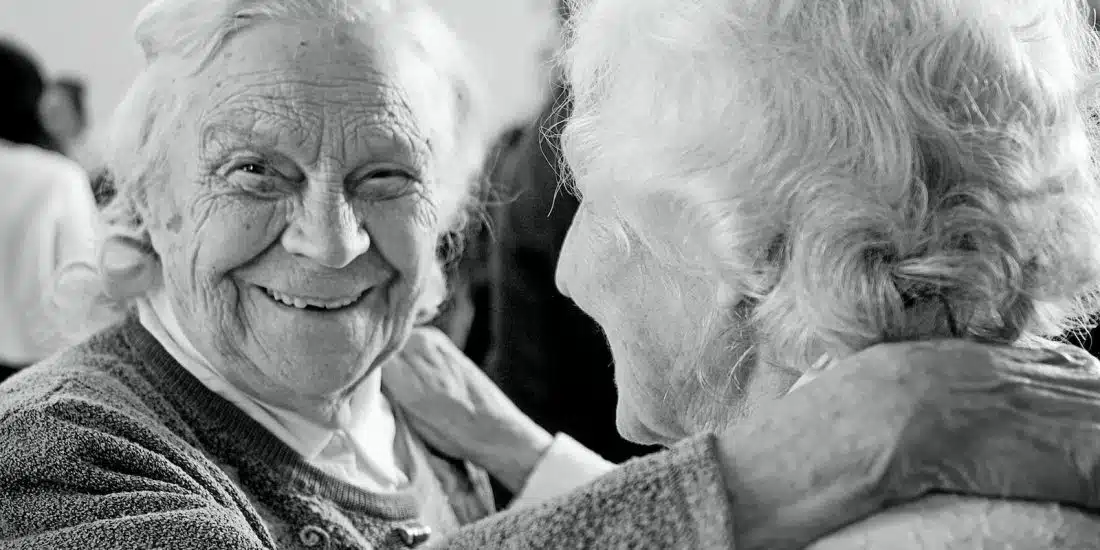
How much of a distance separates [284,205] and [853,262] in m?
0.83

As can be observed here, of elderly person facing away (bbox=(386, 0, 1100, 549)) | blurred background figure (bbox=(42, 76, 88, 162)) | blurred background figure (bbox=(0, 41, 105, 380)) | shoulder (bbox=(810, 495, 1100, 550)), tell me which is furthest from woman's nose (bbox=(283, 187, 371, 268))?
blurred background figure (bbox=(42, 76, 88, 162))

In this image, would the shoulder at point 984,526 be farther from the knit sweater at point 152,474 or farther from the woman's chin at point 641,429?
the knit sweater at point 152,474

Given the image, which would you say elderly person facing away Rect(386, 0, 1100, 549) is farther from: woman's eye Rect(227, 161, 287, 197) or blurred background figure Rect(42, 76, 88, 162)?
blurred background figure Rect(42, 76, 88, 162)

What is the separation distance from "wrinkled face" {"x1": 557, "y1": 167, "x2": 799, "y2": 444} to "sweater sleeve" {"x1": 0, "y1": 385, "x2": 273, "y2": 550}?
513 millimetres

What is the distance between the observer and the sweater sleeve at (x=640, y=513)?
1.10 m

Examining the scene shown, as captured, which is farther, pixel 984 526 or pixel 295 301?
pixel 295 301

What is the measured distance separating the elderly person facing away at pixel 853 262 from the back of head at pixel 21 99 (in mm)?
3264

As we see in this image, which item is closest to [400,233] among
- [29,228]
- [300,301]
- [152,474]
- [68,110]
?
[300,301]

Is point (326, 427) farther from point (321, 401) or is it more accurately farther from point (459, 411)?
point (459, 411)

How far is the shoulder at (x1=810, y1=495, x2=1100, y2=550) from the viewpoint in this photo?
1.10 m

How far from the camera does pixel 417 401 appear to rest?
6.66 feet

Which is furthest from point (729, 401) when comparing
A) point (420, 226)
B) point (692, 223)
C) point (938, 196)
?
point (420, 226)

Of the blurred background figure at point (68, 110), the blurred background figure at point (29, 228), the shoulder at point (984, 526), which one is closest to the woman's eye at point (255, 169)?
the shoulder at point (984, 526)

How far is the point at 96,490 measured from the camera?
1343mm
